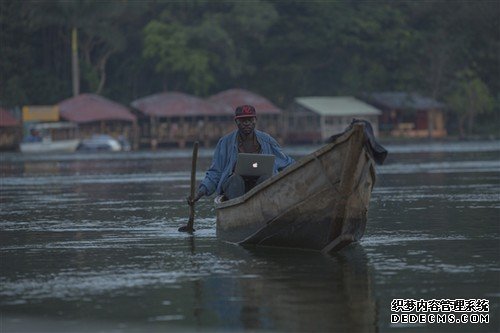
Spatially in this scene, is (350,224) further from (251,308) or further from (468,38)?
(468,38)

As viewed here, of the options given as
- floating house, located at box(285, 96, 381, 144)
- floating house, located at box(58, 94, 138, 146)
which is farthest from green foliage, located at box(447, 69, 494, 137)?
floating house, located at box(58, 94, 138, 146)

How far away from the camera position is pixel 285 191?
1752 centimetres

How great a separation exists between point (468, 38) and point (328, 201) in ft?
283

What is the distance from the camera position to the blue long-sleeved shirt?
1959cm

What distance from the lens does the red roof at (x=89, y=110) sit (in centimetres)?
8812

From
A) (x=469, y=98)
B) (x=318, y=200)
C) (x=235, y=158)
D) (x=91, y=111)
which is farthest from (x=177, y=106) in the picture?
(x=318, y=200)

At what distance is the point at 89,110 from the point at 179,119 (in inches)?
408

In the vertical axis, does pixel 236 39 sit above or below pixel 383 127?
above

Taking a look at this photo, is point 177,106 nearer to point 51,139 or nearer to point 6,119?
point 51,139

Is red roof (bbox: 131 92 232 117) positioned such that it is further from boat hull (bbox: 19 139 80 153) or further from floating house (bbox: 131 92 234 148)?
boat hull (bbox: 19 139 80 153)

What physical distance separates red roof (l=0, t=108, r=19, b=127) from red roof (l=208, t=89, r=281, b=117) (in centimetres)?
1315

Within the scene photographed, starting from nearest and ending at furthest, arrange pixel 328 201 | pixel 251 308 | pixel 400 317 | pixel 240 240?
pixel 400 317, pixel 251 308, pixel 328 201, pixel 240 240

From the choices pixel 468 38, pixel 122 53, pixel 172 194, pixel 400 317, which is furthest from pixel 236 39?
pixel 400 317

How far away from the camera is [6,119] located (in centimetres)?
8969
